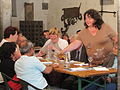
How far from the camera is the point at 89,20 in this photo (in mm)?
4340

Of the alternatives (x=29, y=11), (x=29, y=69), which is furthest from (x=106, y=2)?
(x=29, y=69)

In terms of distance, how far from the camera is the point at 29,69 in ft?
11.4

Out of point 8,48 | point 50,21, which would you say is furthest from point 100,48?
point 50,21

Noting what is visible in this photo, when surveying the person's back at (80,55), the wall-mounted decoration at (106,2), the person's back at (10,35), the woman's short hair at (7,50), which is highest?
the wall-mounted decoration at (106,2)

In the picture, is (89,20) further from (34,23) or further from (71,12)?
(34,23)

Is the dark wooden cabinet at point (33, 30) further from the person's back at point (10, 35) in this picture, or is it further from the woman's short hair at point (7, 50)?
the woman's short hair at point (7, 50)

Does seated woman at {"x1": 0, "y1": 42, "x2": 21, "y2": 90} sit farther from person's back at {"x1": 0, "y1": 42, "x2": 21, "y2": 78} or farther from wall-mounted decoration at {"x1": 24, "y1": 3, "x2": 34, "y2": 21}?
wall-mounted decoration at {"x1": 24, "y1": 3, "x2": 34, "y2": 21}

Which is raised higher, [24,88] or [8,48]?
[8,48]

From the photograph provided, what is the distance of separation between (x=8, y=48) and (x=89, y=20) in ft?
4.66

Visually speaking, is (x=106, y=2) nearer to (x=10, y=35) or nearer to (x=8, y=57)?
(x=10, y=35)

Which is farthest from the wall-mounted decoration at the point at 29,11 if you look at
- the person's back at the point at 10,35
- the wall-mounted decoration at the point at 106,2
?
the person's back at the point at 10,35

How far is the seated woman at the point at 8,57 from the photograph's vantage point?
3.69m

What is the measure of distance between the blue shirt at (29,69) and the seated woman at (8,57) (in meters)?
0.21

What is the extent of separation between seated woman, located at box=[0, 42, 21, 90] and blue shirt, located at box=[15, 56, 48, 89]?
210mm
